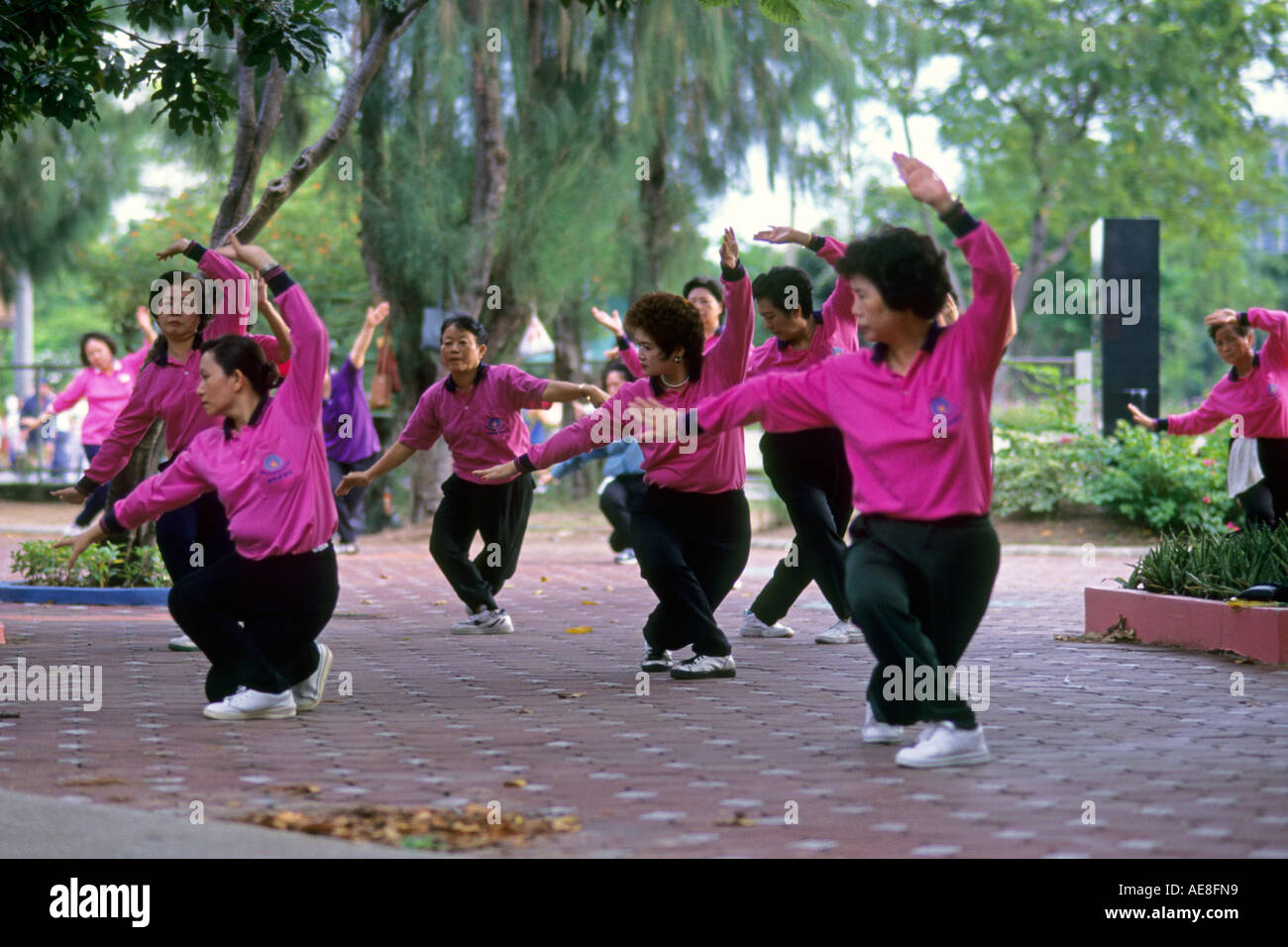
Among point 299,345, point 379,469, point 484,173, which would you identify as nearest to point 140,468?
point 379,469

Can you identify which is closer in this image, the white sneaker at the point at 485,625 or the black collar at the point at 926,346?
the black collar at the point at 926,346

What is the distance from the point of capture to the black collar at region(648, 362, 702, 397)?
7492 mm

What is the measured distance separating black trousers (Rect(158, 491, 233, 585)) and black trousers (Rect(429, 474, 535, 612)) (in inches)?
74.0

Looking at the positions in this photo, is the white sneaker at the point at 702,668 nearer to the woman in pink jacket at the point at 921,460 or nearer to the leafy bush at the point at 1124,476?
the woman in pink jacket at the point at 921,460

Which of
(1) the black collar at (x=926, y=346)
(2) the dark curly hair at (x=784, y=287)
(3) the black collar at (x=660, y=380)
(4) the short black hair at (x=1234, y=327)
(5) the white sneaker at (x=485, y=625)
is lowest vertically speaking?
(5) the white sneaker at (x=485, y=625)

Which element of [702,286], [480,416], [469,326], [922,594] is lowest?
[922,594]

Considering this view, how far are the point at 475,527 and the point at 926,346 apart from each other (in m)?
4.78

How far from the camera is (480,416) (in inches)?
367

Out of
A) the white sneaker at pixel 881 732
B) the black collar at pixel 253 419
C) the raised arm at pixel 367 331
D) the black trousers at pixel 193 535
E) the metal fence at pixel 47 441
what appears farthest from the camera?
the metal fence at pixel 47 441

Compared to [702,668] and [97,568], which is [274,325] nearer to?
[702,668]

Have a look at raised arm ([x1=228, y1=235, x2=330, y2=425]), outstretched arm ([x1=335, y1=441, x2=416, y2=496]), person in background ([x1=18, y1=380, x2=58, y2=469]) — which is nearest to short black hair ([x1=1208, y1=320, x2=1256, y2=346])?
outstretched arm ([x1=335, y1=441, x2=416, y2=496])

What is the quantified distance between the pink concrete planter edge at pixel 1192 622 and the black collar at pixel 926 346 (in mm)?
3264

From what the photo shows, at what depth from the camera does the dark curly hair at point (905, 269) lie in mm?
5484

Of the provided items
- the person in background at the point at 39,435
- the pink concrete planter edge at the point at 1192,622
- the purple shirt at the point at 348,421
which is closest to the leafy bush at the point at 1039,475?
the purple shirt at the point at 348,421
